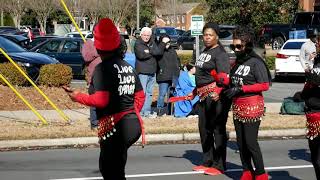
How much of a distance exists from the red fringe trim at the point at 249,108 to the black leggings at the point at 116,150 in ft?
6.20

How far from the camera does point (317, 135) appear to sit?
6.64 m

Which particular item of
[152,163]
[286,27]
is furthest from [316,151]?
[286,27]

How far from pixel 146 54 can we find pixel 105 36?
23.5 feet

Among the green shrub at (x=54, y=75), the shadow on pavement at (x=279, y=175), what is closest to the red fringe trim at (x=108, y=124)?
the shadow on pavement at (x=279, y=175)

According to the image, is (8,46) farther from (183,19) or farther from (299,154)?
(183,19)

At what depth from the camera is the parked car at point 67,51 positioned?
72.3 feet

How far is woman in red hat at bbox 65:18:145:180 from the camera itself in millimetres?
5594

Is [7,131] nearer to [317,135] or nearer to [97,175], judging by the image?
[97,175]

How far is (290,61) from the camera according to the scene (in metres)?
22.1

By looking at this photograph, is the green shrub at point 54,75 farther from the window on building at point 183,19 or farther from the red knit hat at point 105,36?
the window on building at point 183,19

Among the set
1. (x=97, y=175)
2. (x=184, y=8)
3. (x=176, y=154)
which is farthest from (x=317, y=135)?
(x=184, y=8)

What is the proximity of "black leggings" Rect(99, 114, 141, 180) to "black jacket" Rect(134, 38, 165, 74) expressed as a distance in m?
7.13

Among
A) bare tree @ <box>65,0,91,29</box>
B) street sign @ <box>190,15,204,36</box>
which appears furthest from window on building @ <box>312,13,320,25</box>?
bare tree @ <box>65,0,91,29</box>

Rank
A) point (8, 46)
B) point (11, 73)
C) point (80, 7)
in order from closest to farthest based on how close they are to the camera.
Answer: point (11, 73) < point (8, 46) < point (80, 7)
